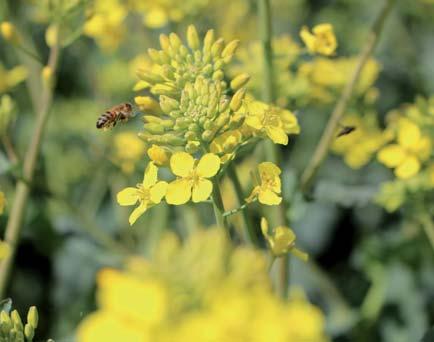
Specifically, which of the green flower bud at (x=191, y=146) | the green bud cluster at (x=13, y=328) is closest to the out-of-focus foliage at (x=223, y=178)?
the green flower bud at (x=191, y=146)

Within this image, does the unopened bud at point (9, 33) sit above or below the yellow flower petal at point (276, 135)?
above

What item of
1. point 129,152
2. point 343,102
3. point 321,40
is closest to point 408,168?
point 343,102

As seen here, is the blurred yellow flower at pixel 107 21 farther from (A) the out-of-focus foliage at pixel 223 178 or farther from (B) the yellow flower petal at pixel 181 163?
(B) the yellow flower petal at pixel 181 163

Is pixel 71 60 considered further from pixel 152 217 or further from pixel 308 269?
pixel 308 269

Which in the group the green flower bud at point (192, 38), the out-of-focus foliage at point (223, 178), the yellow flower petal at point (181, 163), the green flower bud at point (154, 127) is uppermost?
the green flower bud at point (192, 38)

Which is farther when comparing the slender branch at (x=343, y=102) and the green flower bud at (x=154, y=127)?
the slender branch at (x=343, y=102)

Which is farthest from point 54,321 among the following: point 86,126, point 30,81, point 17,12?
point 17,12
